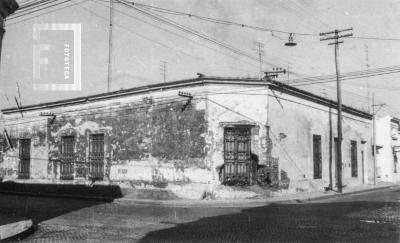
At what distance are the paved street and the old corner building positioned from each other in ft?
14.6

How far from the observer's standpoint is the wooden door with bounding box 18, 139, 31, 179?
25516mm

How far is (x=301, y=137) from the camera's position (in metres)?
21.6

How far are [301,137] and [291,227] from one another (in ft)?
39.1

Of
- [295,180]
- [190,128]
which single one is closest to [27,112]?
[190,128]

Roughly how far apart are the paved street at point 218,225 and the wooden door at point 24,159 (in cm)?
1182

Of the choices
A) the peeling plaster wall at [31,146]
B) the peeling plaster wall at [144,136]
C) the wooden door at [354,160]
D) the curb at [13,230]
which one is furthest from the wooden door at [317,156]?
the curb at [13,230]

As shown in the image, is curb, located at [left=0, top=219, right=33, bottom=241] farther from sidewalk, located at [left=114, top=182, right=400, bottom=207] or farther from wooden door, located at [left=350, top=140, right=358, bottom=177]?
wooden door, located at [left=350, top=140, right=358, bottom=177]

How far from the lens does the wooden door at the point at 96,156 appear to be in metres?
21.7

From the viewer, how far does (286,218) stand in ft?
38.9

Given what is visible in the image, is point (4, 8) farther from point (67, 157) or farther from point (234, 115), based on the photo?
point (67, 157)

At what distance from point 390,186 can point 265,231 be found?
23.2m

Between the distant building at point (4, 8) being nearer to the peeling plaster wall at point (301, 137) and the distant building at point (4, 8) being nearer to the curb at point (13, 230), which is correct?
the curb at point (13, 230)

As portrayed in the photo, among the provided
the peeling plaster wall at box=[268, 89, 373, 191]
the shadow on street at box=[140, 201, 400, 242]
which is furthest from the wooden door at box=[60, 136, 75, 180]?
the shadow on street at box=[140, 201, 400, 242]

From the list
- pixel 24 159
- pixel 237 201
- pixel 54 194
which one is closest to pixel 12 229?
pixel 237 201
